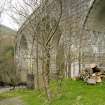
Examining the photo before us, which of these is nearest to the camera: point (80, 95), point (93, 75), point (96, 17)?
point (80, 95)

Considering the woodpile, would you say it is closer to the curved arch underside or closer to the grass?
the grass

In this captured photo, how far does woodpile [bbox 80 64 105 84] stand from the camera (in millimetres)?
10117

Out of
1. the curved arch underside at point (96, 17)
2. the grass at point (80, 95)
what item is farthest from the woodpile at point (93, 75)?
the curved arch underside at point (96, 17)

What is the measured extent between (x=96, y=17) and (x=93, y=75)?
2.87 metres

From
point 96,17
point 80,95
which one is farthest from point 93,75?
point 96,17

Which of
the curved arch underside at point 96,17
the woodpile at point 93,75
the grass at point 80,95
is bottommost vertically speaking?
the grass at point 80,95

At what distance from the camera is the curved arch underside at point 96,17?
11541 millimetres

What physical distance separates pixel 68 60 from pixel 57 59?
12.4 feet

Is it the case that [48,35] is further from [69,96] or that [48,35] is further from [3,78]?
[3,78]

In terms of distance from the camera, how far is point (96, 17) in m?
11.8

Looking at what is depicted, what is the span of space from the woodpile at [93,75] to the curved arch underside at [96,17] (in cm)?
204

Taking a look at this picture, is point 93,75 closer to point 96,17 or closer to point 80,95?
point 80,95

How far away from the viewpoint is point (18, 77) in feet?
68.4

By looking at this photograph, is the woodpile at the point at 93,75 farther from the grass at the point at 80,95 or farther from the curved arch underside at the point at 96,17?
the curved arch underside at the point at 96,17
